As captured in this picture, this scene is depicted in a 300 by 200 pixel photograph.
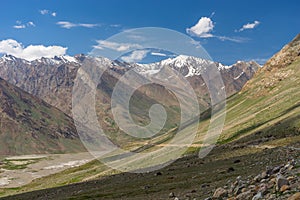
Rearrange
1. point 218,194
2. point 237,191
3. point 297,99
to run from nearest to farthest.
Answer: point 237,191 → point 218,194 → point 297,99

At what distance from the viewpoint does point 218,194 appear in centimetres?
2431

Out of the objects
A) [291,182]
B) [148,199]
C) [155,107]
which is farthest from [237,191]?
[148,199]

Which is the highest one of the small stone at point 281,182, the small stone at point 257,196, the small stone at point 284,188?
the small stone at point 281,182

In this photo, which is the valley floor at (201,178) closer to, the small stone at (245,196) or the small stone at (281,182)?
the small stone at (281,182)

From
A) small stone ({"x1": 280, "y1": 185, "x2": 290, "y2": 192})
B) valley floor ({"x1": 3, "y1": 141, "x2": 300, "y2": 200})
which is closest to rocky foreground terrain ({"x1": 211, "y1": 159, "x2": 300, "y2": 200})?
small stone ({"x1": 280, "y1": 185, "x2": 290, "y2": 192})

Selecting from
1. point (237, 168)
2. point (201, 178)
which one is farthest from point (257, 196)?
point (237, 168)

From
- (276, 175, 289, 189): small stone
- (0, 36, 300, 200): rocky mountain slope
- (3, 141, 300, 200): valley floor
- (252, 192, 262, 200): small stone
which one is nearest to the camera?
(252, 192, 262, 200): small stone

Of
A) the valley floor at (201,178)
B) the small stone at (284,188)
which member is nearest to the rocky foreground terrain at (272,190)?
the small stone at (284,188)

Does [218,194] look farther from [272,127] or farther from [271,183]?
[272,127]

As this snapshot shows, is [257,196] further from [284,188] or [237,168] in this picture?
[237,168]

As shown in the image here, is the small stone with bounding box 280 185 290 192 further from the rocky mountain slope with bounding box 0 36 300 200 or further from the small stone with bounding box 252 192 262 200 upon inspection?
the small stone with bounding box 252 192 262 200

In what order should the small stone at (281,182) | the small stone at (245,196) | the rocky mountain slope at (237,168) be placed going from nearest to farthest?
1. the small stone at (281,182)
2. the small stone at (245,196)
3. the rocky mountain slope at (237,168)

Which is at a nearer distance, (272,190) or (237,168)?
(272,190)

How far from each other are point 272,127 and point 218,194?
96.7 m
